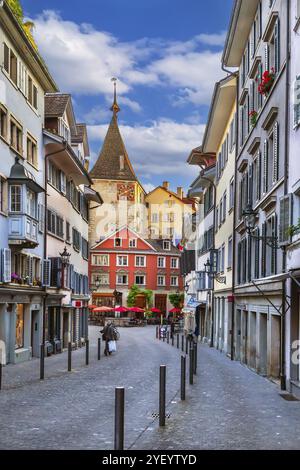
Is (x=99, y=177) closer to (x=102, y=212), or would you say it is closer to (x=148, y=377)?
(x=102, y=212)

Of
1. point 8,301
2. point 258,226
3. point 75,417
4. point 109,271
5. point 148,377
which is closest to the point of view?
point 75,417

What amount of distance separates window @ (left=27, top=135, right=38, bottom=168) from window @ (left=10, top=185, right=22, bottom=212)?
3365 millimetres

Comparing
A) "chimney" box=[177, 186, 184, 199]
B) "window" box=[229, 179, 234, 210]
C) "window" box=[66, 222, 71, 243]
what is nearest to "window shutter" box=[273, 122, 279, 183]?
"window" box=[229, 179, 234, 210]

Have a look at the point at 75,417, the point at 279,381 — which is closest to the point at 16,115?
the point at 279,381

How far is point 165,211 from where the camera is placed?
400 ft

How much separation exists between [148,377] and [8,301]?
6.57m

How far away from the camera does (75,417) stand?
1252 centimetres

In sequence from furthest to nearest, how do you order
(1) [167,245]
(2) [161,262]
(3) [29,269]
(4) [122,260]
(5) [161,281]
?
(1) [167,245], (2) [161,262], (5) [161,281], (4) [122,260], (3) [29,269]

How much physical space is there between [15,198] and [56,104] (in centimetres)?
1161

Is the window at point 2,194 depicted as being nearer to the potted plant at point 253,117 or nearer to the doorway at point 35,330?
the doorway at point 35,330

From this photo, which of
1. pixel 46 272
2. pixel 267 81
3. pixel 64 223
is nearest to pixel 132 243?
pixel 64 223

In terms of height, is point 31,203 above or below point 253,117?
below

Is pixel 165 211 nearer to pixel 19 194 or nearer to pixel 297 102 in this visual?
pixel 19 194

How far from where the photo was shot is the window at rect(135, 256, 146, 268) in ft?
305
